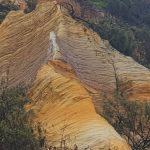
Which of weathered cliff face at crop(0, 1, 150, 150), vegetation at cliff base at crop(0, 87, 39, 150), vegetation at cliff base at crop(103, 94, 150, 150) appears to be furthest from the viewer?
vegetation at cliff base at crop(103, 94, 150, 150)

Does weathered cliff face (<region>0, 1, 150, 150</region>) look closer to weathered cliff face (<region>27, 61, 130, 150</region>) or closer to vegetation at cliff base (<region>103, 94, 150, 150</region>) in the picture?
weathered cliff face (<region>27, 61, 130, 150</region>)

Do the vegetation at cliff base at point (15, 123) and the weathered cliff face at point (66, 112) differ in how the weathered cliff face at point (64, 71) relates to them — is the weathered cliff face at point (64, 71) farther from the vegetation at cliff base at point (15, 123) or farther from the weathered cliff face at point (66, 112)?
the vegetation at cliff base at point (15, 123)

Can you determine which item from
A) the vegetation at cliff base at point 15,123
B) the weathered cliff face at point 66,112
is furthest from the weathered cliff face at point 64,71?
the vegetation at cliff base at point 15,123

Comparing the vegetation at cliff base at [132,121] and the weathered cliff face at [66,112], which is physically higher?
the weathered cliff face at [66,112]

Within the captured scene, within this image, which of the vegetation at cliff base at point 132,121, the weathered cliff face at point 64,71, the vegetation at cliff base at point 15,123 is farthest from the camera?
the vegetation at cliff base at point 132,121

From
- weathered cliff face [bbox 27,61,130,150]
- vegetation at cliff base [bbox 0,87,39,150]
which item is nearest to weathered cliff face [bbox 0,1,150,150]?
weathered cliff face [bbox 27,61,130,150]

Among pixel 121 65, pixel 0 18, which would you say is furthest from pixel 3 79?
pixel 0 18

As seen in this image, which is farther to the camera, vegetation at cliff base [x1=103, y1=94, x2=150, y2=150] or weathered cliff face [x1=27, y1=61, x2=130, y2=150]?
vegetation at cliff base [x1=103, y1=94, x2=150, y2=150]
